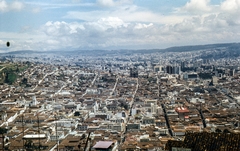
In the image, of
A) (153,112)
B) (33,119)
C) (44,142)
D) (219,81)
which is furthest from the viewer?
(219,81)

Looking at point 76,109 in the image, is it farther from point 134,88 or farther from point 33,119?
point 134,88

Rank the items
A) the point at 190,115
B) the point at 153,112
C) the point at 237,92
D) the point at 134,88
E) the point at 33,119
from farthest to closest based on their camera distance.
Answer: the point at 134,88
the point at 237,92
the point at 153,112
the point at 190,115
the point at 33,119

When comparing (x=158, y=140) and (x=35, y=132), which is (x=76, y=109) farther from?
(x=158, y=140)

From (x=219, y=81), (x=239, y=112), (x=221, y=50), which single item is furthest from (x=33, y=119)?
(x=221, y=50)

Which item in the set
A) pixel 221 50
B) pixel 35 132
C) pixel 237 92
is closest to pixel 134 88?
pixel 237 92

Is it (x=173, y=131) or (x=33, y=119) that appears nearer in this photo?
(x=173, y=131)

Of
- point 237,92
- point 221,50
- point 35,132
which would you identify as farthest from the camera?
point 221,50
